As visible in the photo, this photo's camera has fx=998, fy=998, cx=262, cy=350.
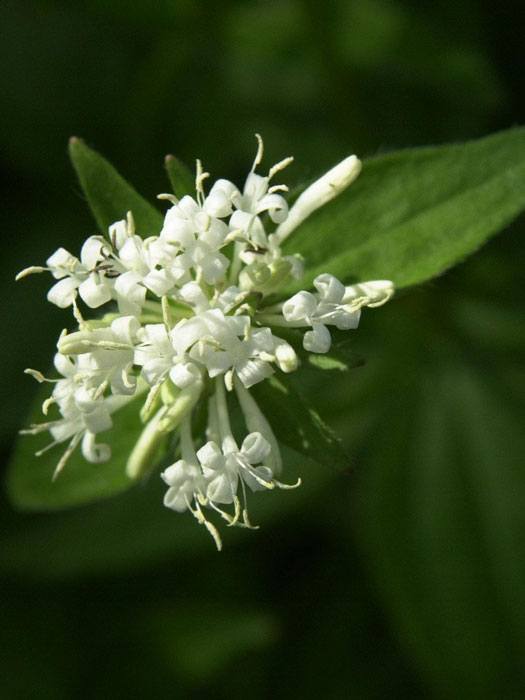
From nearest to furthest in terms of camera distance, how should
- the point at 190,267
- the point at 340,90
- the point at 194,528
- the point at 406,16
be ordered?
the point at 190,267, the point at 340,90, the point at 194,528, the point at 406,16

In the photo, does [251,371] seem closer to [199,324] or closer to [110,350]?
[199,324]

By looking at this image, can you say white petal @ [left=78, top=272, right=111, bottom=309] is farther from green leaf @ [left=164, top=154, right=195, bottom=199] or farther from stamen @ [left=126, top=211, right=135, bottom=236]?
green leaf @ [left=164, top=154, right=195, bottom=199]

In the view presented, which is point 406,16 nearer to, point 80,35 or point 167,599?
point 80,35

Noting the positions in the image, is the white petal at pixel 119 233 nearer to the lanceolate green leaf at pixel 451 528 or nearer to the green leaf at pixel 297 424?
the green leaf at pixel 297 424

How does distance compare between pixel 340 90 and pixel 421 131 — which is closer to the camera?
pixel 340 90

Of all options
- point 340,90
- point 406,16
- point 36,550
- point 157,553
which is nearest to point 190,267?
point 340,90

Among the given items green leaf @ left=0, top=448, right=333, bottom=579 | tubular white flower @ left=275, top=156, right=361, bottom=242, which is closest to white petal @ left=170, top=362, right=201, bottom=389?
tubular white flower @ left=275, top=156, right=361, bottom=242
